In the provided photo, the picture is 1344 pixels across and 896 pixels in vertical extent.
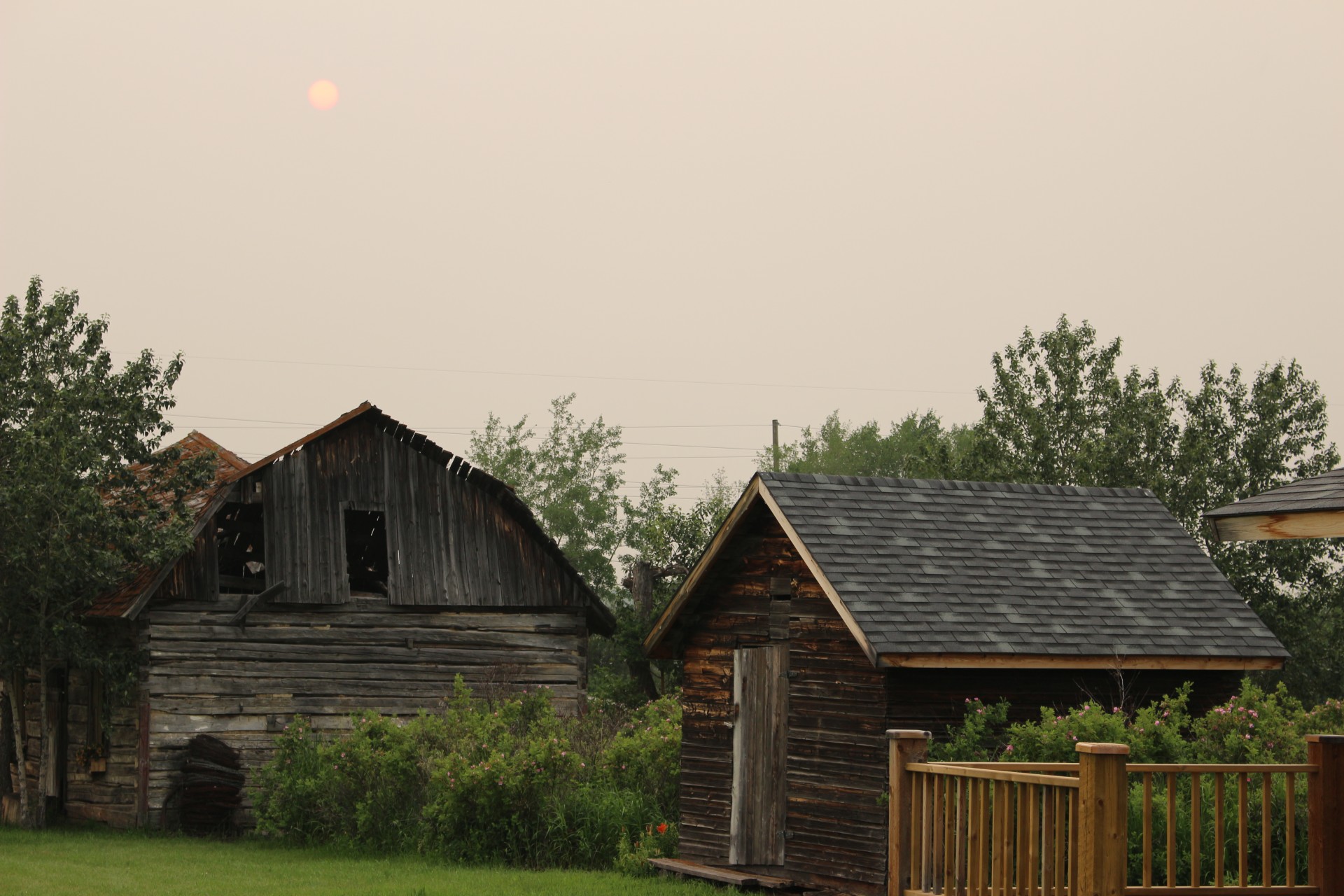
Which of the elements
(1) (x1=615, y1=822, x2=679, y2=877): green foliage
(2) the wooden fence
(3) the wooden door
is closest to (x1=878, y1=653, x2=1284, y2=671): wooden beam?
(2) the wooden fence

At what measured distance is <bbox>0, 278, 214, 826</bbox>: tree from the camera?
22.0 meters

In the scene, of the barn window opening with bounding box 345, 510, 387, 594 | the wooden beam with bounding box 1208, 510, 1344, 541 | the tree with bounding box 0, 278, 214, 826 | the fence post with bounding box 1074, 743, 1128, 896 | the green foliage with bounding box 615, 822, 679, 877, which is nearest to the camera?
the wooden beam with bounding box 1208, 510, 1344, 541

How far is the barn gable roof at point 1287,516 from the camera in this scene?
8.42 metres

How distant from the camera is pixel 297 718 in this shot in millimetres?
22812

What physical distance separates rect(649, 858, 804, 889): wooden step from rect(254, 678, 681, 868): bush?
2.72 ft

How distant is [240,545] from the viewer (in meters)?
26.2

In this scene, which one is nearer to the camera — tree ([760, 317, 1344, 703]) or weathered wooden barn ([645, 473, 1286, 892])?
weathered wooden barn ([645, 473, 1286, 892])

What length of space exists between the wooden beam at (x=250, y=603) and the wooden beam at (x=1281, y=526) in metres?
17.8

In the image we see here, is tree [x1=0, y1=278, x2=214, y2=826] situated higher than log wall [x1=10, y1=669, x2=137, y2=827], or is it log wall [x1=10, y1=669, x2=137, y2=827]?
tree [x1=0, y1=278, x2=214, y2=826]

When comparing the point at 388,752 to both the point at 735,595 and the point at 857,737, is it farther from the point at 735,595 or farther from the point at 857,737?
the point at 857,737

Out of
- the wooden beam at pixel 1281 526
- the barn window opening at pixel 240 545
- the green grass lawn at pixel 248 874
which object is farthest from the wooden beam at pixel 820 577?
the barn window opening at pixel 240 545

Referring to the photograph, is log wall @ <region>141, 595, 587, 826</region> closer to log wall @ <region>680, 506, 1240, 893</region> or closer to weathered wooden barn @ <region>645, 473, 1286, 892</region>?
weathered wooden barn @ <region>645, 473, 1286, 892</region>

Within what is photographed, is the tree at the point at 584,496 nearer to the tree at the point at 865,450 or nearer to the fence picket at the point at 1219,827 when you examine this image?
the tree at the point at 865,450

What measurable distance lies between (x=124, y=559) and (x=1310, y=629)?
81.6 feet
